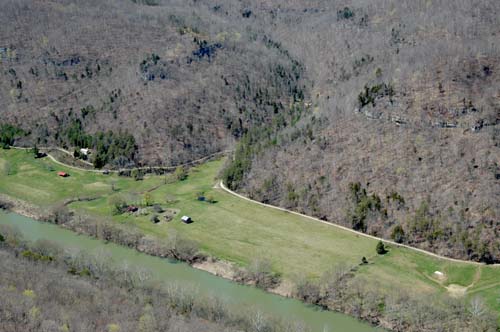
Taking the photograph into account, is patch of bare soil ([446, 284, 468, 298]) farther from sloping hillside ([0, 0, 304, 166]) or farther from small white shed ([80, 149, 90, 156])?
small white shed ([80, 149, 90, 156])

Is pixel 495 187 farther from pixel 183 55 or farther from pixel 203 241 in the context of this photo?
pixel 183 55

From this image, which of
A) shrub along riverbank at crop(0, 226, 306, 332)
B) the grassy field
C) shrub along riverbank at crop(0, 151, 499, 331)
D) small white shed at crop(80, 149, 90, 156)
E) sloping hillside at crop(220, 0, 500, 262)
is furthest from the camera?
small white shed at crop(80, 149, 90, 156)

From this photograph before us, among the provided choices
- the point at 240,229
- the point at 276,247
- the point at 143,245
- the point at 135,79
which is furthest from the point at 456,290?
the point at 135,79

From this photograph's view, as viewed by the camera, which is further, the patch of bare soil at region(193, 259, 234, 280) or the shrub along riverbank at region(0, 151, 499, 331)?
the patch of bare soil at region(193, 259, 234, 280)

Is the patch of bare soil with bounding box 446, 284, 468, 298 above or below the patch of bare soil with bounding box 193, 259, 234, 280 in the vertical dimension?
above

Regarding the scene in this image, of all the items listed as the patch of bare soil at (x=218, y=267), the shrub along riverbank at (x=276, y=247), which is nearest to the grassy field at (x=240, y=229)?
the shrub along riverbank at (x=276, y=247)

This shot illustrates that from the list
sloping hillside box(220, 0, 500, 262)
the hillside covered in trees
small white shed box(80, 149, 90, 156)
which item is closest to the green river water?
sloping hillside box(220, 0, 500, 262)
